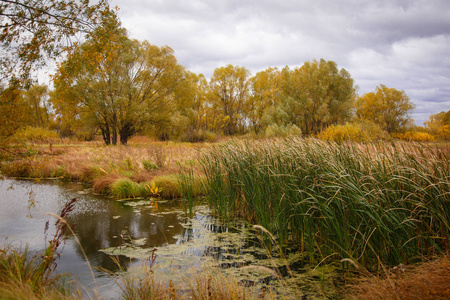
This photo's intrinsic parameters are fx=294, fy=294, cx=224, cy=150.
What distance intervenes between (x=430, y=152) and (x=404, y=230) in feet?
3.99

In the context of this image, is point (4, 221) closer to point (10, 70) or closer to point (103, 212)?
point (103, 212)

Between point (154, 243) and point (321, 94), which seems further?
point (321, 94)

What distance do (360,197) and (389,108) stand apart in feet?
109

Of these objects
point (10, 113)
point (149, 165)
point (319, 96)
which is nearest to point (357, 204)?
point (10, 113)

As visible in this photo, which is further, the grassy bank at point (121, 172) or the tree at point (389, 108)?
the tree at point (389, 108)

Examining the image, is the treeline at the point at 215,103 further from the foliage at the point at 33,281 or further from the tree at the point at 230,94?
the foliage at the point at 33,281

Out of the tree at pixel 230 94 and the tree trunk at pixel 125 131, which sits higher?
the tree at pixel 230 94

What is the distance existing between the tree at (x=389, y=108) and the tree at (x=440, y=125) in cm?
291

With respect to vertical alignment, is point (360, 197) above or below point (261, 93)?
below

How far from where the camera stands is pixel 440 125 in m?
34.8

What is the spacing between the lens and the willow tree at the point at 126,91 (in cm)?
2014

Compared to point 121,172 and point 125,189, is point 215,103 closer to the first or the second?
point 121,172

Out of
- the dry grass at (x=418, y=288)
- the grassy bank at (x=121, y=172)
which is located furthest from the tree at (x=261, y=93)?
the dry grass at (x=418, y=288)

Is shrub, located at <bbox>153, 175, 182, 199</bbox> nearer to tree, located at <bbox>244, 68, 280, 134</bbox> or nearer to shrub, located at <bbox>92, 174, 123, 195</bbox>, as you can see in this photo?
shrub, located at <bbox>92, 174, 123, 195</bbox>
